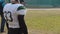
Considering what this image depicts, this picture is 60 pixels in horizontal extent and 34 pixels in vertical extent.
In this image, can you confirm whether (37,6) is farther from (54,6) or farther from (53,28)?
(53,28)

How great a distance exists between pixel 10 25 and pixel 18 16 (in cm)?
33

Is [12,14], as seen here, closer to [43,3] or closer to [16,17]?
[16,17]

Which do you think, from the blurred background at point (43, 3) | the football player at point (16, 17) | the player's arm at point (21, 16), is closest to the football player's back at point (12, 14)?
the football player at point (16, 17)

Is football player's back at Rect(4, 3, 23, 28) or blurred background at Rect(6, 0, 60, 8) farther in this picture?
blurred background at Rect(6, 0, 60, 8)

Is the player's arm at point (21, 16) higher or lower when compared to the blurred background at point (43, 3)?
higher

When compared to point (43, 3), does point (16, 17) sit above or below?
above

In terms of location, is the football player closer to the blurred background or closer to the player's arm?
the player's arm

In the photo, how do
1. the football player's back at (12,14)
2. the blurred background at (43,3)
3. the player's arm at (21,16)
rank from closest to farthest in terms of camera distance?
the player's arm at (21,16) → the football player's back at (12,14) → the blurred background at (43,3)

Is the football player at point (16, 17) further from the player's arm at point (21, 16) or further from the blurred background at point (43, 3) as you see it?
the blurred background at point (43, 3)

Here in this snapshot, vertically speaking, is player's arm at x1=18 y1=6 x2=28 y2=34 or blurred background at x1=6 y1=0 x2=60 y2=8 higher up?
player's arm at x1=18 y1=6 x2=28 y2=34

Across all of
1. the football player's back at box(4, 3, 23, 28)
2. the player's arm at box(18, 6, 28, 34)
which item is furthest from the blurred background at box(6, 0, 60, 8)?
the player's arm at box(18, 6, 28, 34)

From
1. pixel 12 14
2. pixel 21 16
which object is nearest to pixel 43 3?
pixel 12 14

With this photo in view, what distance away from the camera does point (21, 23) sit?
17.3 ft

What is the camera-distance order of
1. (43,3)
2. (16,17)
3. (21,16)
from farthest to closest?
(43,3) → (16,17) → (21,16)
